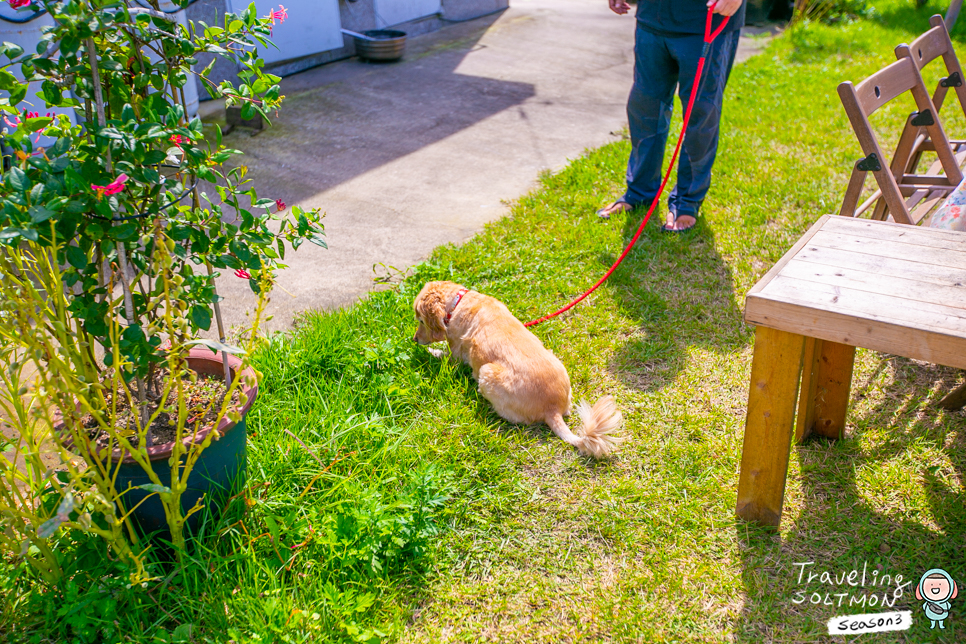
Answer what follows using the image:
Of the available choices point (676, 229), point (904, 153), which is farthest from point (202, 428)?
point (904, 153)

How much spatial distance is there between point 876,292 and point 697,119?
260 cm

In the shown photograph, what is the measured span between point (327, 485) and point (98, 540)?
30.3 inches

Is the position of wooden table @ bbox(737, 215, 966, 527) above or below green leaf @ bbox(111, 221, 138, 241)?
below

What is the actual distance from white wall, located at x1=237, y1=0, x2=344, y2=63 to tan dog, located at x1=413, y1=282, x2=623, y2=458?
5.71 metres

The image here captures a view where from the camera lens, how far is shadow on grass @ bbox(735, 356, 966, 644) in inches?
84.6

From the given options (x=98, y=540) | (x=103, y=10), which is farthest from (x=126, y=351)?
(x=103, y=10)

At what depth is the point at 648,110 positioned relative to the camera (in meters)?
4.49

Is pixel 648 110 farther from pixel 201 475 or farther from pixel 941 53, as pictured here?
pixel 201 475

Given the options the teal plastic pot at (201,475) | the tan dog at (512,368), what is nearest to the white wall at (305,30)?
the tan dog at (512,368)

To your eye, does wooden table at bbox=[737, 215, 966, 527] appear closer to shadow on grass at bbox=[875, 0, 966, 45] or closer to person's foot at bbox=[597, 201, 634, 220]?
person's foot at bbox=[597, 201, 634, 220]

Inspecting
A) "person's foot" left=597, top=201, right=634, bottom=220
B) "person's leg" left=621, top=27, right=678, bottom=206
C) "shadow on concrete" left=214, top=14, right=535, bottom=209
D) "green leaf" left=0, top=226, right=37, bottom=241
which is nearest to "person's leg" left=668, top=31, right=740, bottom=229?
"person's leg" left=621, top=27, right=678, bottom=206

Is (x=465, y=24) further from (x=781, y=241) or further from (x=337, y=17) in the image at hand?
(x=781, y=241)

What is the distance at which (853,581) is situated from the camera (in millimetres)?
2244

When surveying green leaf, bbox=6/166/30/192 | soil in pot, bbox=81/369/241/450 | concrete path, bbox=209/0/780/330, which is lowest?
concrete path, bbox=209/0/780/330
